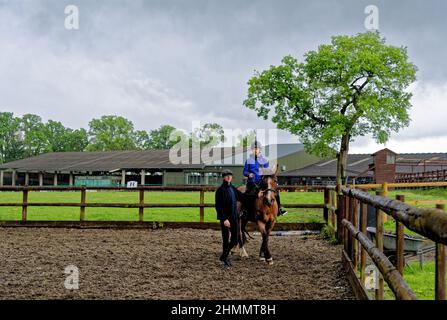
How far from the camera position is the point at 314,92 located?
35000 millimetres

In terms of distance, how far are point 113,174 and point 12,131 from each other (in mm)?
51679

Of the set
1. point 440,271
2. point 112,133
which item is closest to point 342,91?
point 440,271

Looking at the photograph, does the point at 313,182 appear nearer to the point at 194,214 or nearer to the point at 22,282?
the point at 194,214

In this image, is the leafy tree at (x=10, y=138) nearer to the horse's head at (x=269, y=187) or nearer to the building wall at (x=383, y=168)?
the building wall at (x=383, y=168)

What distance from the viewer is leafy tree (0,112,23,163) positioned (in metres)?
90.9

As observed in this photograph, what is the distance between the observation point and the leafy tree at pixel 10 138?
90875 millimetres

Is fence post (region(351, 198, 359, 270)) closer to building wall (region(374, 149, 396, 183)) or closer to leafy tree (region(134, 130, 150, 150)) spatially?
building wall (region(374, 149, 396, 183))

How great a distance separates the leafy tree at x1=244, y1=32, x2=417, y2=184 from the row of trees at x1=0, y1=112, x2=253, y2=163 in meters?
49.8

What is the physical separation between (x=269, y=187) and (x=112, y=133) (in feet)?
273

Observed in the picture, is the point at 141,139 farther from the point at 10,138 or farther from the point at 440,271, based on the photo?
the point at 440,271

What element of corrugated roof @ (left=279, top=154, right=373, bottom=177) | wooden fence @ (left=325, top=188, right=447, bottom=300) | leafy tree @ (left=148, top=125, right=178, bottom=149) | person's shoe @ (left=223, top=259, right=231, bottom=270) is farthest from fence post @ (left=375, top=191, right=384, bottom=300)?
leafy tree @ (left=148, top=125, right=178, bottom=149)

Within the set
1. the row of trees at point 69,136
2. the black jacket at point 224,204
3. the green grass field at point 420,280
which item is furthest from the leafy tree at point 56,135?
the green grass field at point 420,280

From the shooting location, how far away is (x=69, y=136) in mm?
94000

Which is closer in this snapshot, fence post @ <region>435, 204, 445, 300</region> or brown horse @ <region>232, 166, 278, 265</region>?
fence post @ <region>435, 204, 445, 300</region>
